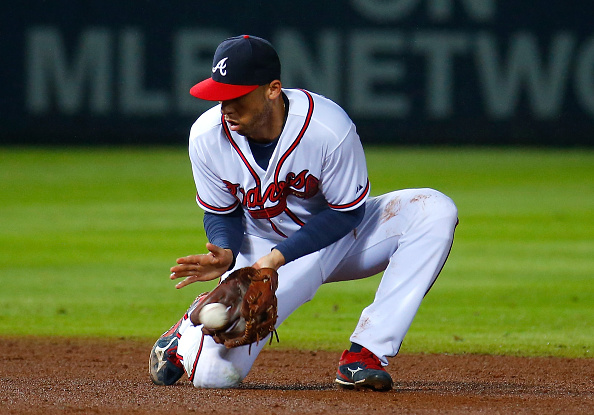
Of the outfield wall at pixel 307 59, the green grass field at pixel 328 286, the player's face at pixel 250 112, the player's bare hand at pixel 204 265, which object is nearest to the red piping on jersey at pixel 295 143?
the player's face at pixel 250 112

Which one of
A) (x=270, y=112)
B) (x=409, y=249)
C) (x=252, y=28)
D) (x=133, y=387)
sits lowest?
(x=252, y=28)

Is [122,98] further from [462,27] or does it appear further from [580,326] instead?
[580,326]

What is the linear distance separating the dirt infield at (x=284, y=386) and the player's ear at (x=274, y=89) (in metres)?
1.15

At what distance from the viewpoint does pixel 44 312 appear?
6195 millimetres

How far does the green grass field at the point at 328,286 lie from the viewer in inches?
224

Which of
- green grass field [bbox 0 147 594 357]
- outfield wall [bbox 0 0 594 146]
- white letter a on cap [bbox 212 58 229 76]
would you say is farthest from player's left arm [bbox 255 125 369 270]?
outfield wall [bbox 0 0 594 146]

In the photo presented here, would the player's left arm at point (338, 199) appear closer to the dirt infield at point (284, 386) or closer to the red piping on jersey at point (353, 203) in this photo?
the red piping on jersey at point (353, 203)

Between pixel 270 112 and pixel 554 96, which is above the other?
pixel 270 112

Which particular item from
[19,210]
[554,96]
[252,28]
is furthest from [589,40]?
[19,210]

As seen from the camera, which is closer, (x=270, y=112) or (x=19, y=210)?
(x=270, y=112)

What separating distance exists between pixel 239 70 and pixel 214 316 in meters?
0.94

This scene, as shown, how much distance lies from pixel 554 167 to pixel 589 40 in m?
2.97

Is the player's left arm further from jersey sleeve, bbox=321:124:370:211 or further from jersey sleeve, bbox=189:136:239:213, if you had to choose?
jersey sleeve, bbox=189:136:239:213

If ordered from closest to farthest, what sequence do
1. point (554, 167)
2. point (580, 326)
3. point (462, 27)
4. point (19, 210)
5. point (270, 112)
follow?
1. point (270, 112)
2. point (580, 326)
3. point (19, 210)
4. point (554, 167)
5. point (462, 27)
